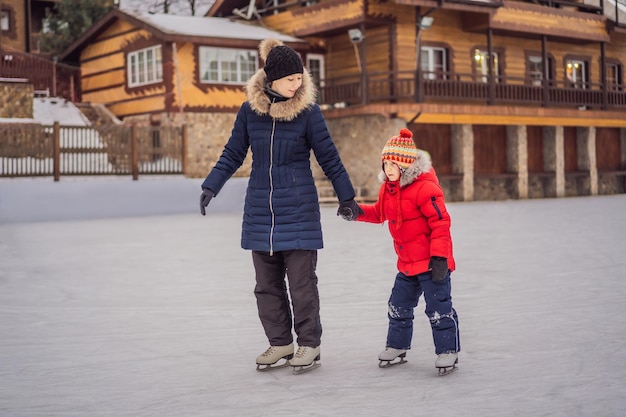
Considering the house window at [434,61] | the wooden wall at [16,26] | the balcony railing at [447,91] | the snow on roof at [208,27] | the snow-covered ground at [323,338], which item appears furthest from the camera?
the wooden wall at [16,26]

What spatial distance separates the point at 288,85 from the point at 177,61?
22922 mm

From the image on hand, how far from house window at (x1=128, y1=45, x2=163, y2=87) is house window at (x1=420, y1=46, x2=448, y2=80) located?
8.11 metres

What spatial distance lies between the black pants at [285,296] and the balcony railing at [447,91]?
21.0 metres

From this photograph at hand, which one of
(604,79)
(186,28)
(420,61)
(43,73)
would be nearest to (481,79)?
(420,61)

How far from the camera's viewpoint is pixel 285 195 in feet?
16.5

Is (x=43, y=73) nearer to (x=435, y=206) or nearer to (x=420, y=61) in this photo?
(x=420, y=61)

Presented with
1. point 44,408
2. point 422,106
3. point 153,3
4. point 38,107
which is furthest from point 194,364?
point 153,3

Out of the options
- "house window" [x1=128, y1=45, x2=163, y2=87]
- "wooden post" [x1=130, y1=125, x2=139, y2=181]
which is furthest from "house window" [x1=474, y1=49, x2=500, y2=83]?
"wooden post" [x1=130, y1=125, x2=139, y2=181]

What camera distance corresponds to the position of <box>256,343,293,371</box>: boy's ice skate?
198 inches

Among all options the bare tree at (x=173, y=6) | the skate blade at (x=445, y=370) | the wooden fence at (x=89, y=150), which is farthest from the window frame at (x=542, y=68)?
the skate blade at (x=445, y=370)

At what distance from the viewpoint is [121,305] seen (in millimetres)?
7582

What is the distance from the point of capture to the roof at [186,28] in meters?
26.8

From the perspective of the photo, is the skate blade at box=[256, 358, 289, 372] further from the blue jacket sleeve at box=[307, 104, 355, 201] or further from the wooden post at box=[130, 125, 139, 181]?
the wooden post at box=[130, 125, 139, 181]

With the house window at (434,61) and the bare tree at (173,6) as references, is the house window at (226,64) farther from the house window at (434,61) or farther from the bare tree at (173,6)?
the bare tree at (173,6)
